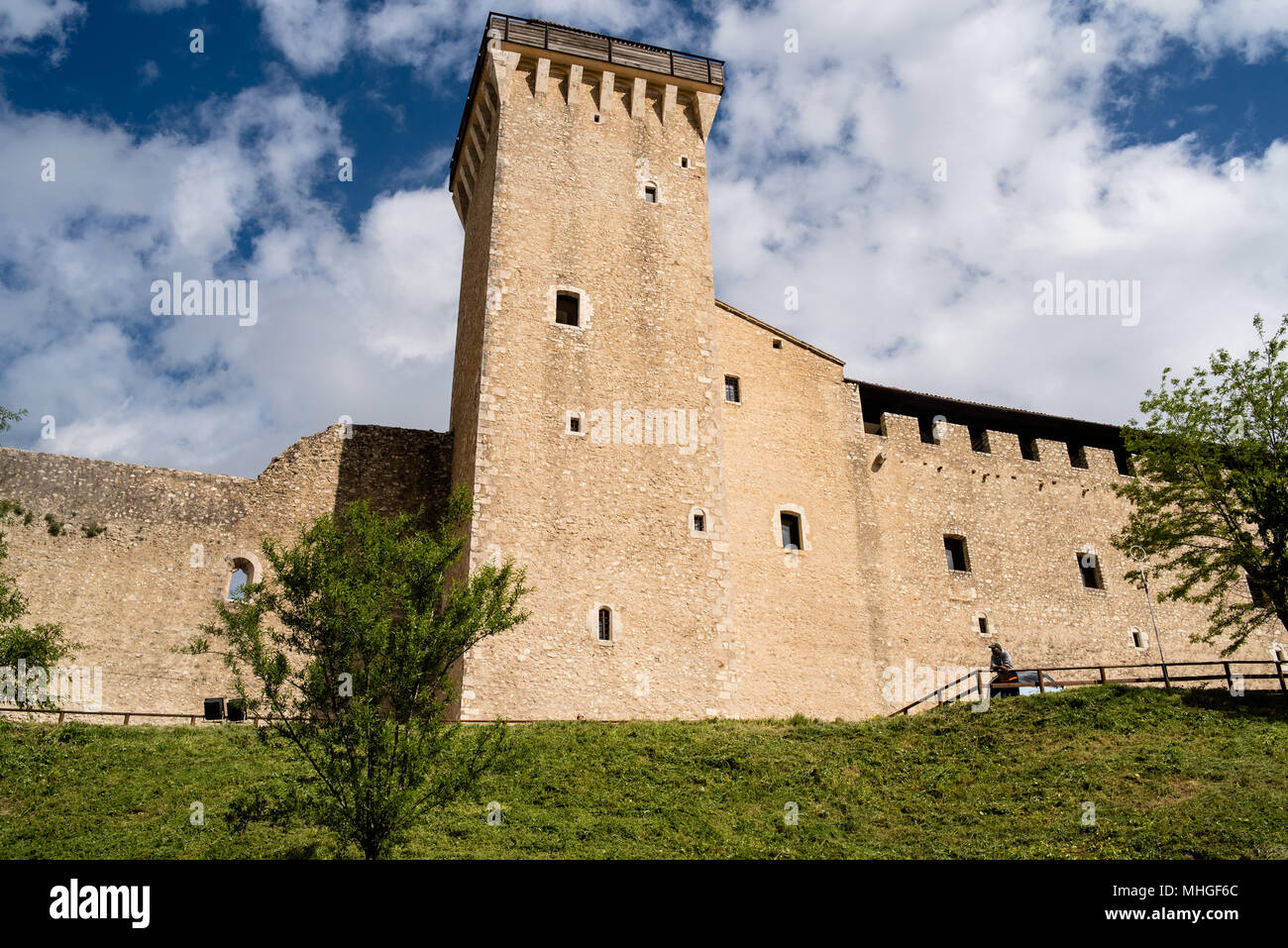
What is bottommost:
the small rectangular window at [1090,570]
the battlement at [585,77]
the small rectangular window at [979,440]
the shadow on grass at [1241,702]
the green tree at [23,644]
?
the shadow on grass at [1241,702]

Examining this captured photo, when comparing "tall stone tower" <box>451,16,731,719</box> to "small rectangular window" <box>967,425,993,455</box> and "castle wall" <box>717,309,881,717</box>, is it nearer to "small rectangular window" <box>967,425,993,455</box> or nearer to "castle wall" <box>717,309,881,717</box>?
"castle wall" <box>717,309,881,717</box>

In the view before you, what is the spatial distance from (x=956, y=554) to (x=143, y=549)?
18.8 meters

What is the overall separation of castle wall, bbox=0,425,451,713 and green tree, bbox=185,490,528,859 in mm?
7449

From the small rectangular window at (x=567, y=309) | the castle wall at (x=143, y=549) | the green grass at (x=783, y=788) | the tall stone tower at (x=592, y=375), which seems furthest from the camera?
the small rectangular window at (x=567, y=309)

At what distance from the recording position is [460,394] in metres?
22.2

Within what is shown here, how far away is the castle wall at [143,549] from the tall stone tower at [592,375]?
4.06m

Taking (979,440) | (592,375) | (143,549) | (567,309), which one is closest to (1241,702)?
(979,440)

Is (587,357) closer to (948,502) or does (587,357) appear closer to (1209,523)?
(948,502)

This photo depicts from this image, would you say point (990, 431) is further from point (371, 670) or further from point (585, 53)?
point (371, 670)

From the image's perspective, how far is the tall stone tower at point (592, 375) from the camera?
18094 mm

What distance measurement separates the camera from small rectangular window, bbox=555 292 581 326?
20812mm

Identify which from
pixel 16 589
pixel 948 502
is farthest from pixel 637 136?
pixel 16 589

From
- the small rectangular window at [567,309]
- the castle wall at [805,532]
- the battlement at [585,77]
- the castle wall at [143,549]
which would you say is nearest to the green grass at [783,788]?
the castle wall at [143,549]

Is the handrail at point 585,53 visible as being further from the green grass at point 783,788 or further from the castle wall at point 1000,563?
the green grass at point 783,788
